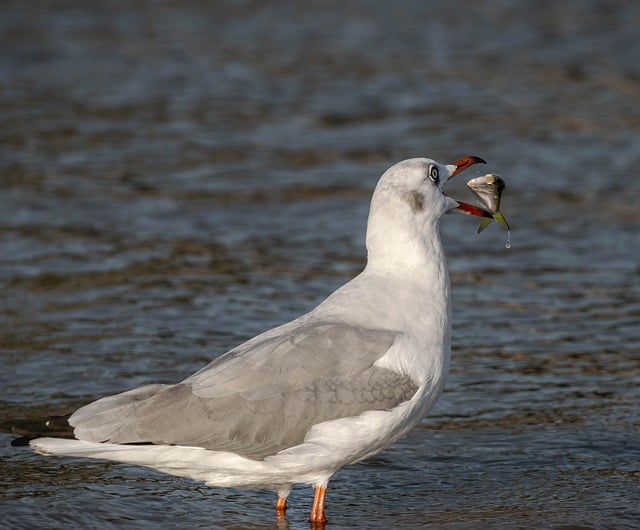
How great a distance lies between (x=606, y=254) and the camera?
414 inches

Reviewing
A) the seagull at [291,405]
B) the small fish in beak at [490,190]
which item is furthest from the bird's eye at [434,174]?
the seagull at [291,405]

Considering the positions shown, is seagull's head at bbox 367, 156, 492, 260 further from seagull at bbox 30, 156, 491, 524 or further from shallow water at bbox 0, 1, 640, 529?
shallow water at bbox 0, 1, 640, 529

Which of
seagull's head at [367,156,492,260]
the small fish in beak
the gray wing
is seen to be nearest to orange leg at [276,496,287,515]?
the gray wing

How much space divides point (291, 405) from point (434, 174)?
56.8 inches

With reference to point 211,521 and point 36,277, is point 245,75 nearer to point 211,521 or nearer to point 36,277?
point 36,277

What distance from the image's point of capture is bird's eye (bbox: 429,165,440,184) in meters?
6.70

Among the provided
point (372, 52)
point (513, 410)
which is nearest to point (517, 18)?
point (372, 52)

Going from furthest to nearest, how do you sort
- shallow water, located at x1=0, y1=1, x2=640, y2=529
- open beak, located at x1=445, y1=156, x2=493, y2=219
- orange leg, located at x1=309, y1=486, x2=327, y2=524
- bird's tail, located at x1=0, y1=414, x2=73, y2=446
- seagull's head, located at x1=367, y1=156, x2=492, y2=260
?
shallow water, located at x1=0, y1=1, x2=640, y2=529 → open beak, located at x1=445, y1=156, x2=493, y2=219 → seagull's head, located at x1=367, y1=156, x2=492, y2=260 → orange leg, located at x1=309, y1=486, x2=327, y2=524 → bird's tail, located at x1=0, y1=414, x2=73, y2=446

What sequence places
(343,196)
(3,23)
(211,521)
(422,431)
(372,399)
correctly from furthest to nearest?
(3,23) < (343,196) < (422,431) < (211,521) < (372,399)

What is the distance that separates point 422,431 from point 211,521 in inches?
62.9

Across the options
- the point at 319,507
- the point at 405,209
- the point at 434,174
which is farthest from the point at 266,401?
the point at 434,174

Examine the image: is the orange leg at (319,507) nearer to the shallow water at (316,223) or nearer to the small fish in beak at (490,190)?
the shallow water at (316,223)

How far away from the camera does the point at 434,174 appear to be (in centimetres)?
671

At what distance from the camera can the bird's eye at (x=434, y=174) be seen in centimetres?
670
